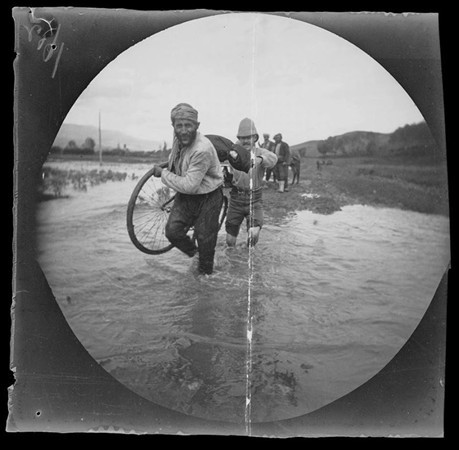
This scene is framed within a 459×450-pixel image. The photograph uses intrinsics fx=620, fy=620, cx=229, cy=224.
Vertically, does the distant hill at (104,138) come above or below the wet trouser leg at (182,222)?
above

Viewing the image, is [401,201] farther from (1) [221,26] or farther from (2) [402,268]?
(1) [221,26]

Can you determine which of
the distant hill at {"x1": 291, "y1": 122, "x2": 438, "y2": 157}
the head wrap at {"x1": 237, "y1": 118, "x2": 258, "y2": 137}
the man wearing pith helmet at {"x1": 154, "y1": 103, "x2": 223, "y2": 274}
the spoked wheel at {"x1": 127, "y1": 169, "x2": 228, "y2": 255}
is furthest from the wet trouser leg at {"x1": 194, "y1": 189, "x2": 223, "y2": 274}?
the distant hill at {"x1": 291, "y1": 122, "x2": 438, "y2": 157}

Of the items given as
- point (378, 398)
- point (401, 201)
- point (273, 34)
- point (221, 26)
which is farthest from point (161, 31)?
point (378, 398)

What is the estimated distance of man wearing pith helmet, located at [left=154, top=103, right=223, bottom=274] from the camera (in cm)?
358

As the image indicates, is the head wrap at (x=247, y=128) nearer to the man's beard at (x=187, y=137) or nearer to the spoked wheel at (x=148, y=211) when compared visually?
the man's beard at (x=187, y=137)

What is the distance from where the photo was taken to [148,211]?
3627 millimetres

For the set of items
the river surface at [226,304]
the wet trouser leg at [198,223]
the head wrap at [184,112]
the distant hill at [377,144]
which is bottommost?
the river surface at [226,304]

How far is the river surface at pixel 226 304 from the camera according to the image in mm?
3623

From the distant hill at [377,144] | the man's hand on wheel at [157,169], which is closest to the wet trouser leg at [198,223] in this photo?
the man's hand on wheel at [157,169]

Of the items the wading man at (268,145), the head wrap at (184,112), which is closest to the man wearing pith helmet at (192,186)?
the head wrap at (184,112)

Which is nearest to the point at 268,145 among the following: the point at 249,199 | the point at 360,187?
the point at 249,199

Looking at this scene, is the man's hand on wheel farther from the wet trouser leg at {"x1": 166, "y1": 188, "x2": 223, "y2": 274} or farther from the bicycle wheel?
the wet trouser leg at {"x1": 166, "y1": 188, "x2": 223, "y2": 274}

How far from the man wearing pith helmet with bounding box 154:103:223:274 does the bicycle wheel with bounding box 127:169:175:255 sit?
0.04m

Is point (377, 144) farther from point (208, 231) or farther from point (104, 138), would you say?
point (104, 138)
